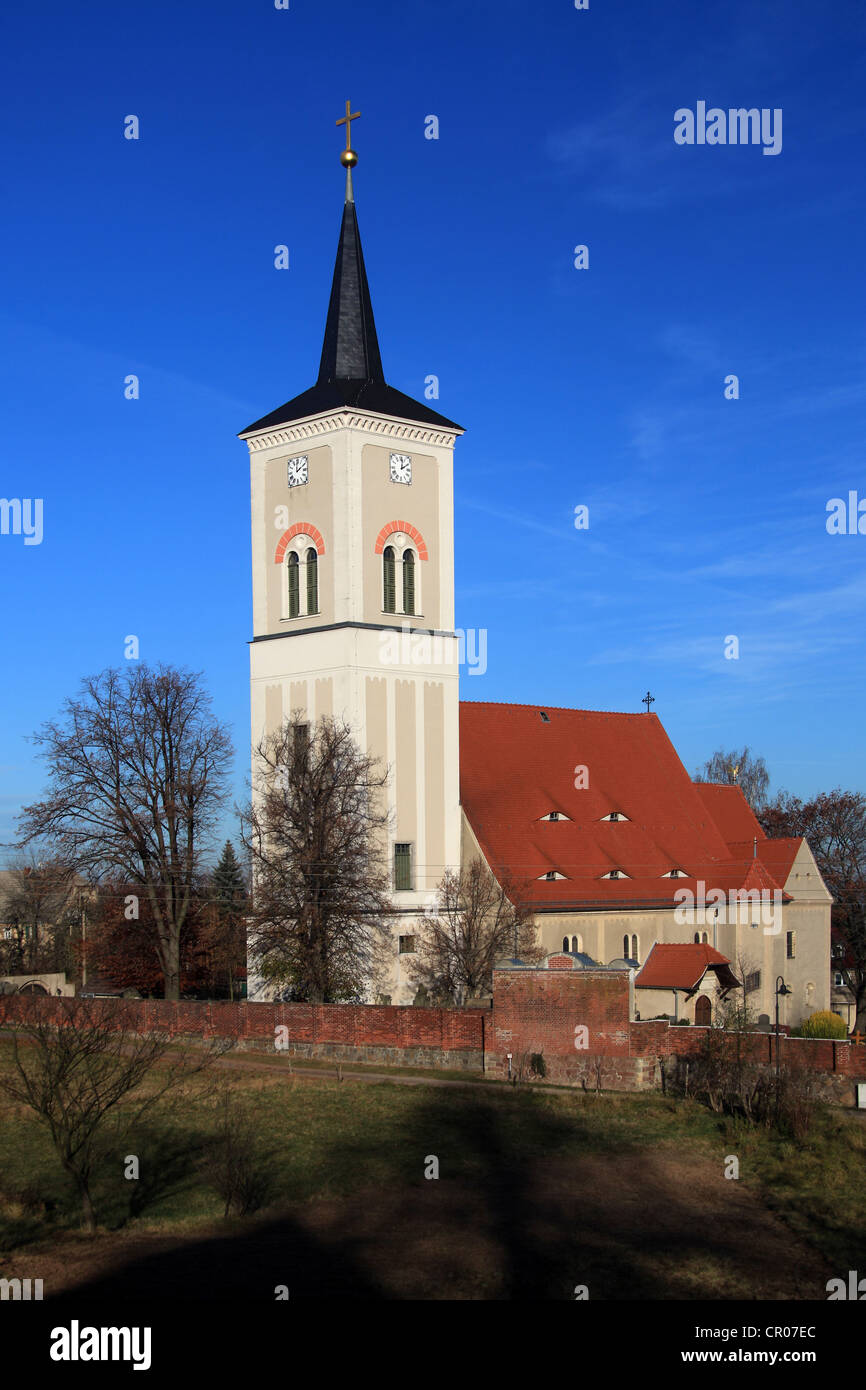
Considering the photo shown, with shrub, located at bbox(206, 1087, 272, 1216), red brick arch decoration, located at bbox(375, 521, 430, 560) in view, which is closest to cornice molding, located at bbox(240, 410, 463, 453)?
red brick arch decoration, located at bbox(375, 521, 430, 560)

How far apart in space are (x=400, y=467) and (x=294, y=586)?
512 cm

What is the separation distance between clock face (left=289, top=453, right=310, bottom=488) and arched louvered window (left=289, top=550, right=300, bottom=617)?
2.30 metres

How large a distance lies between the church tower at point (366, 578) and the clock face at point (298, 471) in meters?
0.05

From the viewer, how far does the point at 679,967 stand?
45094 millimetres

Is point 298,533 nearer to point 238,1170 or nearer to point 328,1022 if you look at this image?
point 328,1022

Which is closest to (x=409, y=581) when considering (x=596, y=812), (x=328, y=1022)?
(x=596, y=812)

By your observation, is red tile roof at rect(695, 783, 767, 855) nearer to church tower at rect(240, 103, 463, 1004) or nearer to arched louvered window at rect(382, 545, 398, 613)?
church tower at rect(240, 103, 463, 1004)

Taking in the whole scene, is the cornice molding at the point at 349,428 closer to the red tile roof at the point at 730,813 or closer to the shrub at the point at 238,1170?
the red tile roof at the point at 730,813

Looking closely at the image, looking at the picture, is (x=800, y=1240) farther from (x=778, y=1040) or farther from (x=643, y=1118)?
(x=778, y=1040)

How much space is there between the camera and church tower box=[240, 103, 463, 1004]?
44.8 meters

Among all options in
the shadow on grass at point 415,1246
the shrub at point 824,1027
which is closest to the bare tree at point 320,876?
the shrub at point 824,1027

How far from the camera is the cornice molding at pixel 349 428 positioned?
44938 mm

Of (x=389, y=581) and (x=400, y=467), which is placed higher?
(x=400, y=467)
